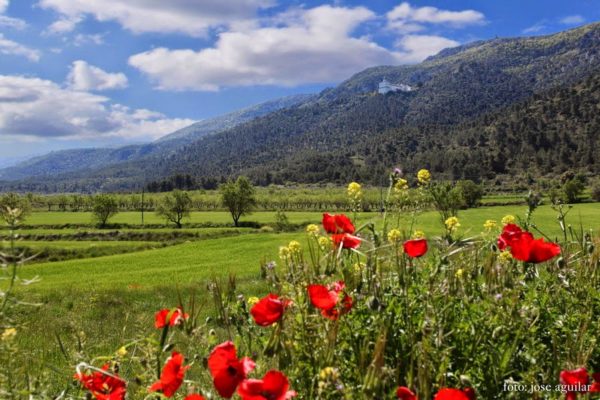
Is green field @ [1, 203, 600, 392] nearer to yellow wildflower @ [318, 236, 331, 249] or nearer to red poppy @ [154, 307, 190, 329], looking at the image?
red poppy @ [154, 307, 190, 329]

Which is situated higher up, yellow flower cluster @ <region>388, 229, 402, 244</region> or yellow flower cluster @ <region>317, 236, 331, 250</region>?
yellow flower cluster @ <region>388, 229, 402, 244</region>

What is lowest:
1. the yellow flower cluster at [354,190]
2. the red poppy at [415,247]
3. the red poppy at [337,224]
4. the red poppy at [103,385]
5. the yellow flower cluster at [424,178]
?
the red poppy at [103,385]

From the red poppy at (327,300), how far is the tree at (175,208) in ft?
263

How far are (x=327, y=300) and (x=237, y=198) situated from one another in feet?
248

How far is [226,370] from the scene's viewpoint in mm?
1544

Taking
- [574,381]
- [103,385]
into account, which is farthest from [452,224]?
[103,385]

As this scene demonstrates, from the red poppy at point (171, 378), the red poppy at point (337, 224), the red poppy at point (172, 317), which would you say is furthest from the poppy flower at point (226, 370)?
the red poppy at point (337, 224)

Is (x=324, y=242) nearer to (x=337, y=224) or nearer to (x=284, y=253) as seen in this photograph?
(x=284, y=253)

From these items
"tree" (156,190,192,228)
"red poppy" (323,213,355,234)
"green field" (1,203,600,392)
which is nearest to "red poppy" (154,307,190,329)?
"green field" (1,203,600,392)

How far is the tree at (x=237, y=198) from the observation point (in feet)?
250

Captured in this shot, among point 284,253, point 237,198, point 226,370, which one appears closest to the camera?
point 226,370

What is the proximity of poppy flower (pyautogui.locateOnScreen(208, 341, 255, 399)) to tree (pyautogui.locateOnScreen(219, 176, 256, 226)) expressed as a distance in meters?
73.6

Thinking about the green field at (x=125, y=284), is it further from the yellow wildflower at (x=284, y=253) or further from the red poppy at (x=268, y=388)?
the red poppy at (x=268, y=388)

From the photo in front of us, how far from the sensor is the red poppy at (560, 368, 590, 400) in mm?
1504
